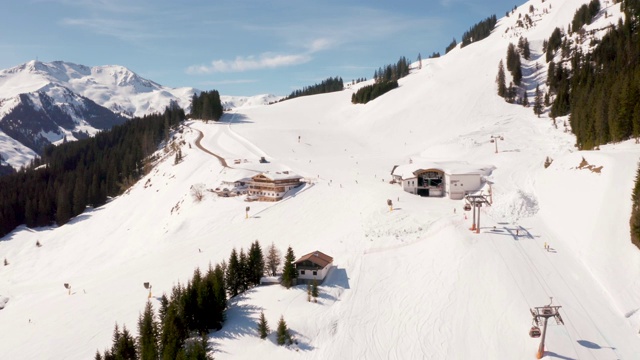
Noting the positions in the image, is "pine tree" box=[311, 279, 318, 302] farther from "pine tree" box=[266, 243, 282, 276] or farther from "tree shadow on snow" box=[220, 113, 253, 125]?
"tree shadow on snow" box=[220, 113, 253, 125]

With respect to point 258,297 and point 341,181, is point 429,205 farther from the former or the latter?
point 258,297

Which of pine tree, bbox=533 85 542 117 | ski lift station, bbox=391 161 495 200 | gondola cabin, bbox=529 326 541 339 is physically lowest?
gondola cabin, bbox=529 326 541 339

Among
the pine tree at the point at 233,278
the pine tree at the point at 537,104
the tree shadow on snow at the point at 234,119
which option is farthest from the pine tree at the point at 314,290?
the tree shadow on snow at the point at 234,119

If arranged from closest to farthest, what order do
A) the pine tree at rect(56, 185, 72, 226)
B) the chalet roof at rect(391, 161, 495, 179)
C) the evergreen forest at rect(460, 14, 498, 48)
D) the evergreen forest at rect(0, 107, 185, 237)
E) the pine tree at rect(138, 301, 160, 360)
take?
the pine tree at rect(138, 301, 160, 360)
the chalet roof at rect(391, 161, 495, 179)
the pine tree at rect(56, 185, 72, 226)
the evergreen forest at rect(0, 107, 185, 237)
the evergreen forest at rect(460, 14, 498, 48)

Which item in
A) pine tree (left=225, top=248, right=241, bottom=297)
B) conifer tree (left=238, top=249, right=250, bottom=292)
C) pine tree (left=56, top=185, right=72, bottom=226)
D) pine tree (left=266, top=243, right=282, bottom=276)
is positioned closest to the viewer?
pine tree (left=225, top=248, right=241, bottom=297)

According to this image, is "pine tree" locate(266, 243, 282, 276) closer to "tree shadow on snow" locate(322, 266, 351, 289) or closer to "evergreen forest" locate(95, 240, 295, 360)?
"evergreen forest" locate(95, 240, 295, 360)

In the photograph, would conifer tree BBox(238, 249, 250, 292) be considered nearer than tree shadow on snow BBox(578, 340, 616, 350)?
No

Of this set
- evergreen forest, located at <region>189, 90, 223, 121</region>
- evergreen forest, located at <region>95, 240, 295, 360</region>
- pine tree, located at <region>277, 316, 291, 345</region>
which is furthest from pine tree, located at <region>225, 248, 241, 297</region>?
evergreen forest, located at <region>189, 90, 223, 121</region>

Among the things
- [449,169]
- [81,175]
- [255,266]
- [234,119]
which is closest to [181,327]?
[255,266]

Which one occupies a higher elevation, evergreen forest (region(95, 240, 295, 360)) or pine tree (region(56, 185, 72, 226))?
pine tree (region(56, 185, 72, 226))
